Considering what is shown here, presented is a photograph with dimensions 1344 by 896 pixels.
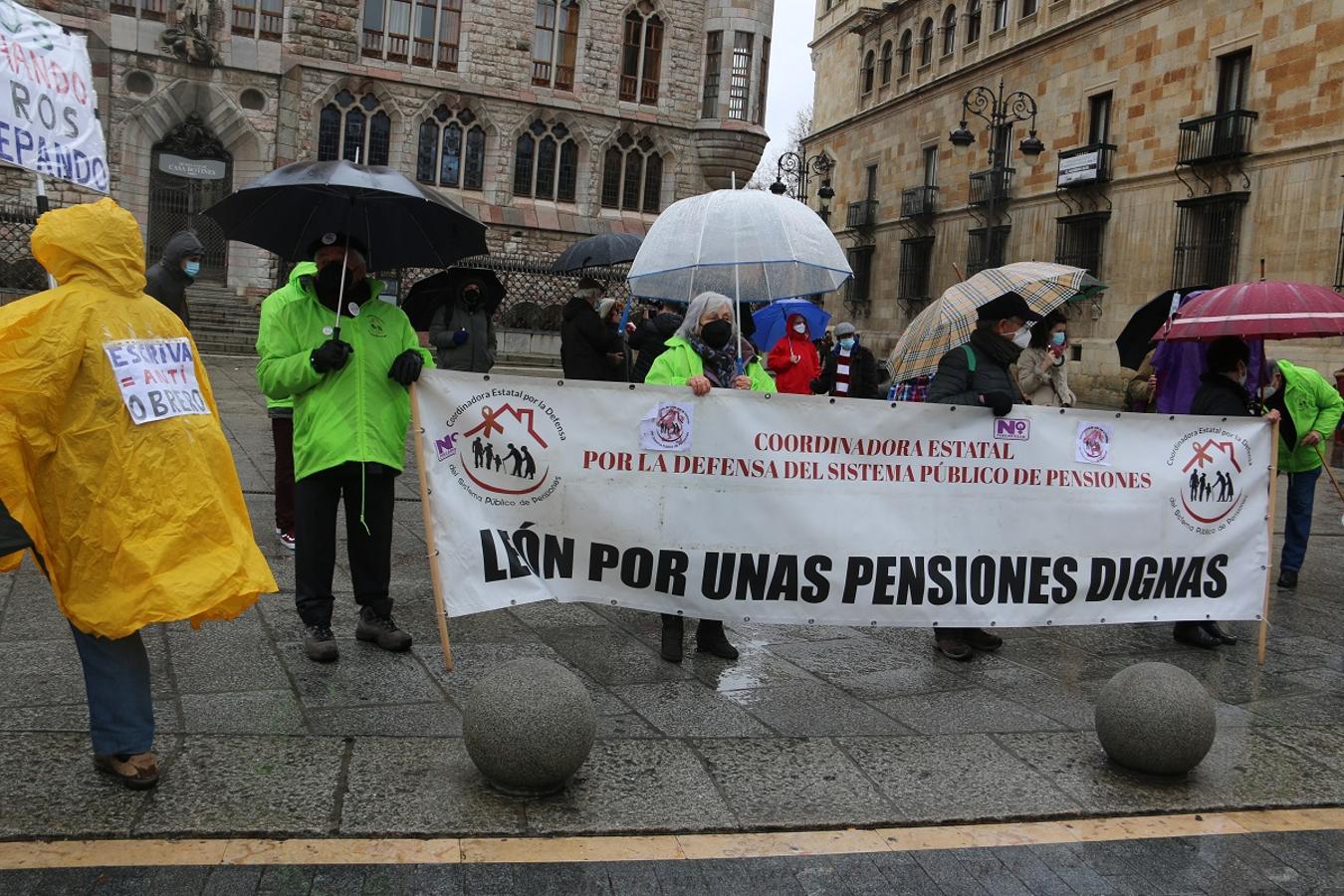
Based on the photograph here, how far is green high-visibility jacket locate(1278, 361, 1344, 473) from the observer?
333 inches

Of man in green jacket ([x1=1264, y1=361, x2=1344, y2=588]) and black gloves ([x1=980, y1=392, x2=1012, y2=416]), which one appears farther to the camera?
man in green jacket ([x1=1264, y1=361, x2=1344, y2=588])

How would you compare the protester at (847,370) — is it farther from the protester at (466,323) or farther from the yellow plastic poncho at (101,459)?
the yellow plastic poncho at (101,459)

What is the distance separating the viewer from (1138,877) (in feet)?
12.4

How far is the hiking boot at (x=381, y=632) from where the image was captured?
569cm

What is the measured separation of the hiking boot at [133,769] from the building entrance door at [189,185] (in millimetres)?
28903

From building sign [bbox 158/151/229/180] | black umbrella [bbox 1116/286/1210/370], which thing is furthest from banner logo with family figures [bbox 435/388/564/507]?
building sign [bbox 158/151/229/180]

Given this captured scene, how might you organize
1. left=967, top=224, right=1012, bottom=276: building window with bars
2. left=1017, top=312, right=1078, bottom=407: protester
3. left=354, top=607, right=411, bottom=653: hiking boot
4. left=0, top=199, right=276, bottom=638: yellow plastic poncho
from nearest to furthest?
1. left=0, top=199, right=276, bottom=638: yellow plastic poncho
2. left=354, top=607, right=411, bottom=653: hiking boot
3. left=1017, top=312, right=1078, bottom=407: protester
4. left=967, top=224, right=1012, bottom=276: building window with bars

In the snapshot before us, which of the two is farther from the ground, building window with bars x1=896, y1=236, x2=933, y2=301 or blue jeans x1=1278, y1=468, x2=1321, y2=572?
building window with bars x1=896, y1=236, x2=933, y2=301

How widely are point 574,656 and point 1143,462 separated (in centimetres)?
317

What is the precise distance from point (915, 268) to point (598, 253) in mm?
32925

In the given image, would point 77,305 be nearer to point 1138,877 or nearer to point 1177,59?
point 1138,877

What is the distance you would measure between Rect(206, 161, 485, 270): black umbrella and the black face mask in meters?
1.24

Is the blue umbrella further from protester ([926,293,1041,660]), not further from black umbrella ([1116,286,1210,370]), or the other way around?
protester ([926,293,1041,660])

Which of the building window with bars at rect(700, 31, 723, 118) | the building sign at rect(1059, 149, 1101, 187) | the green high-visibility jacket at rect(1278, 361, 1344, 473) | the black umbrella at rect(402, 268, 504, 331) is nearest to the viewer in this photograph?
the green high-visibility jacket at rect(1278, 361, 1344, 473)
